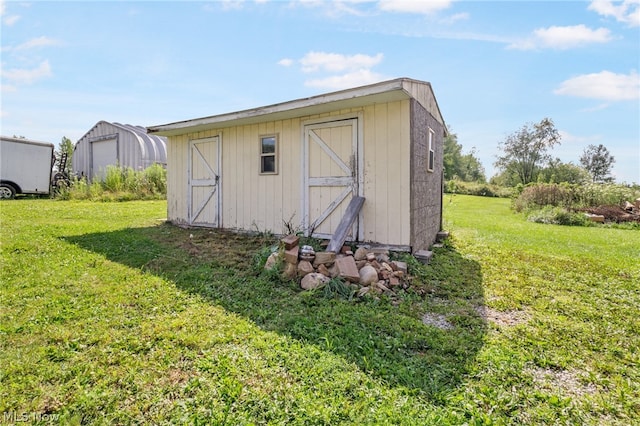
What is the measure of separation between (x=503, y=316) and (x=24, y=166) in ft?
54.4

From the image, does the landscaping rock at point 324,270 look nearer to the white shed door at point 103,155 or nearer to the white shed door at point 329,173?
the white shed door at point 329,173

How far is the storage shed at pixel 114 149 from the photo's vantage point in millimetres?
15312

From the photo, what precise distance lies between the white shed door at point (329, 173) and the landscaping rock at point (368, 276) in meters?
1.47

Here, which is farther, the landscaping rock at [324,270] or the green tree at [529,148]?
the green tree at [529,148]

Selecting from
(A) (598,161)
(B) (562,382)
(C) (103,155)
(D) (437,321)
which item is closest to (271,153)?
(D) (437,321)

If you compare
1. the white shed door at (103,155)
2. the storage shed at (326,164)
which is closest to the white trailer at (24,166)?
the white shed door at (103,155)

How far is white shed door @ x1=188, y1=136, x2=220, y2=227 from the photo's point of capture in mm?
7078

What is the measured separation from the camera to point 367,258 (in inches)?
164

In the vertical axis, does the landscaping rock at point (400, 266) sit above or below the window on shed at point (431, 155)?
below

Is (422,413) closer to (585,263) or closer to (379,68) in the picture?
(585,263)

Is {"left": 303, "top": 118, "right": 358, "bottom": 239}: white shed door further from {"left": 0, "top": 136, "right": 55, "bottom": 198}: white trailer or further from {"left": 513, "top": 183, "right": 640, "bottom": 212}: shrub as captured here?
{"left": 0, "top": 136, "right": 55, "bottom": 198}: white trailer

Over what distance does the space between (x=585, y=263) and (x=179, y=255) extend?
639 cm

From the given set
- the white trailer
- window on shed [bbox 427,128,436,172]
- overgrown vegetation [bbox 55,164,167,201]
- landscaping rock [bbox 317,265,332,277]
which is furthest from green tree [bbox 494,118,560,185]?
the white trailer

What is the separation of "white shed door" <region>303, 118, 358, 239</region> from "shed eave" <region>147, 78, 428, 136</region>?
37cm
